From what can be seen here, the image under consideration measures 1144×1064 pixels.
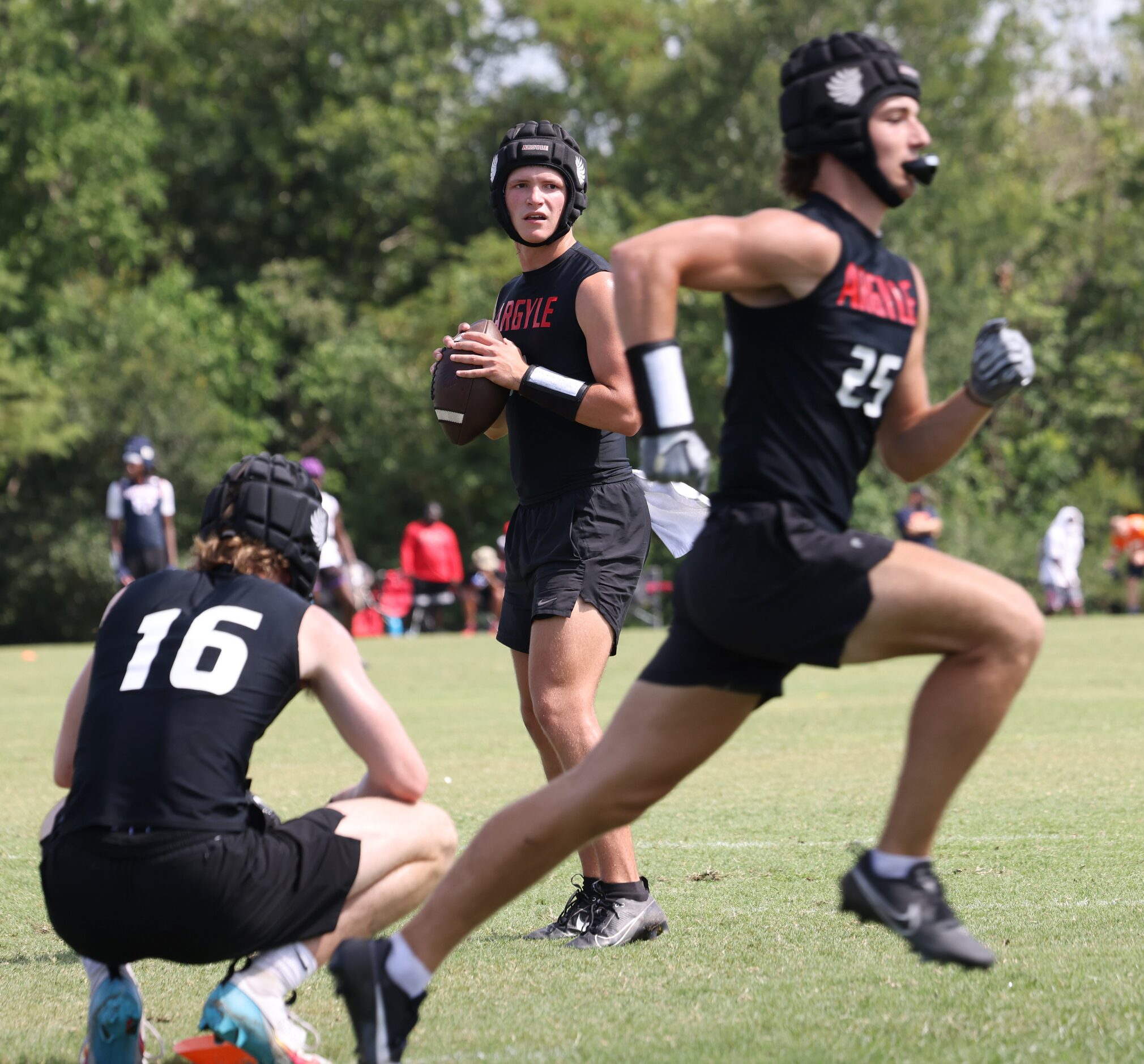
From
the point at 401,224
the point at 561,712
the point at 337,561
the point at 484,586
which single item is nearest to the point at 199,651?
the point at 561,712

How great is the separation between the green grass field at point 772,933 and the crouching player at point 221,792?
41 centimetres

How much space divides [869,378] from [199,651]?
163 centimetres

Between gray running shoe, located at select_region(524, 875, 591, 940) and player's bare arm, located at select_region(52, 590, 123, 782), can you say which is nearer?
player's bare arm, located at select_region(52, 590, 123, 782)

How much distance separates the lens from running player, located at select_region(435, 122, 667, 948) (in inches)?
203

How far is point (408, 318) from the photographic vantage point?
1668 inches

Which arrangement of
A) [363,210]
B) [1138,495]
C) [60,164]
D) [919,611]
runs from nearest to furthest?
[919,611] < [60,164] < [1138,495] < [363,210]

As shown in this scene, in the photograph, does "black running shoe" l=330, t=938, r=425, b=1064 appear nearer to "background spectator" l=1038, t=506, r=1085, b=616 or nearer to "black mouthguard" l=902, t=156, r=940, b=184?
"black mouthguard" l=902, t=156, r=940, b=184

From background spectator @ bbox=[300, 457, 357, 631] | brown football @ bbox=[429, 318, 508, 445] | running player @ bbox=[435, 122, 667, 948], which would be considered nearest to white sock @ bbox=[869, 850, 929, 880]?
running player @ bbox=[435, 122, 667, 948]

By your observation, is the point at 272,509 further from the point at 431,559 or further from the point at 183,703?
the point at 431,559

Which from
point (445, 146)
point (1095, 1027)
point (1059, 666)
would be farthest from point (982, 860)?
point (445, 146)

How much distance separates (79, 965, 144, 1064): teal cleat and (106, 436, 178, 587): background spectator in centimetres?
1705

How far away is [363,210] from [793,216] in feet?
143

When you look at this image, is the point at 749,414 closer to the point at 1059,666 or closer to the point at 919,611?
the point at 919,611

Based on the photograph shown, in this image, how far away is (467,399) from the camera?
5.50 m
